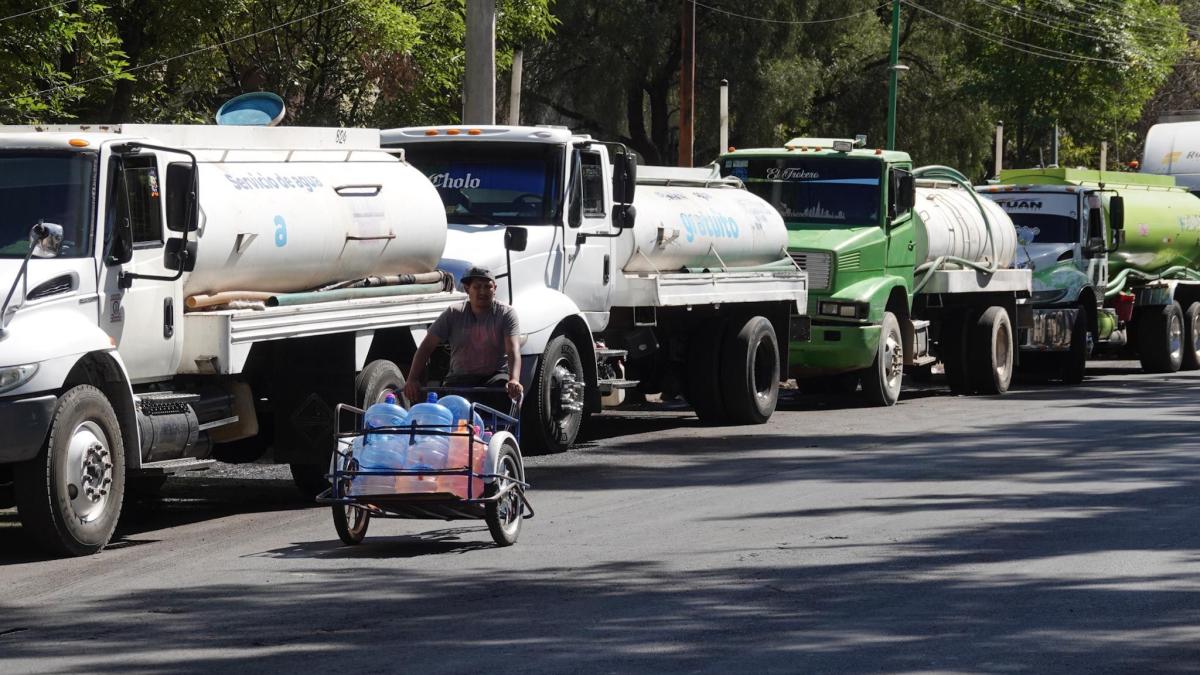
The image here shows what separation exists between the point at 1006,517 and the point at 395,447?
397cm

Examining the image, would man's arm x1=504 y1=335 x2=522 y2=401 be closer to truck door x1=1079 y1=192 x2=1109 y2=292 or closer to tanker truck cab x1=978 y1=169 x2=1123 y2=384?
tanker truck cab x1=978 y1=169 x2=1123 y2=384

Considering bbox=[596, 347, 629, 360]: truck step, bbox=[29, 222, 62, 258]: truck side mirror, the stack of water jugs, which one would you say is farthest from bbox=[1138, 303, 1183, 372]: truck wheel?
bbox=[29, 222, 62, 258]: truck side mirror

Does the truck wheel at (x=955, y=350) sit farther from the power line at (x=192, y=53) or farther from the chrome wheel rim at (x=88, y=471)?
the chrome wheel rim at (x=88, y=471)

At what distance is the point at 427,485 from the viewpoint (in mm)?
10109

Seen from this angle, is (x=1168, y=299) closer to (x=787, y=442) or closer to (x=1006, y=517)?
(x=787, y=442)

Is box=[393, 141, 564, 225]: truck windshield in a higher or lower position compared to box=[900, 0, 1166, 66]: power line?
lower

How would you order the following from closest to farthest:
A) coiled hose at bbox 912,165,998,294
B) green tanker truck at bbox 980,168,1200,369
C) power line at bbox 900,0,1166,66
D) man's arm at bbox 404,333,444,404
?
man's arm at bbox 404,333,444,404, coiled hose at bbox 912,165,998,294, green tanker truck at bbox 980,168,1200,369, power line at bbox 900,0,1166,66

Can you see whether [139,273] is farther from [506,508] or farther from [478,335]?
[506,508]

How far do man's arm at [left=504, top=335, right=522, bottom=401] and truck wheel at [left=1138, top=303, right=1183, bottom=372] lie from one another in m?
18.0

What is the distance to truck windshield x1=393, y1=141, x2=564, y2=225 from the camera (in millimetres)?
15828

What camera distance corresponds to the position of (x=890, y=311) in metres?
21.4

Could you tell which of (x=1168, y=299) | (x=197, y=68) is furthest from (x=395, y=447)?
(x=1168, y=299)

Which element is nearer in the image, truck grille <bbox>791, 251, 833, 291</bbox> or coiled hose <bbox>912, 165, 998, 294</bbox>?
truck grille <bbox>791, 251, 833, 291</bbox>

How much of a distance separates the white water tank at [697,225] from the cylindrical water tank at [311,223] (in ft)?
11.7
